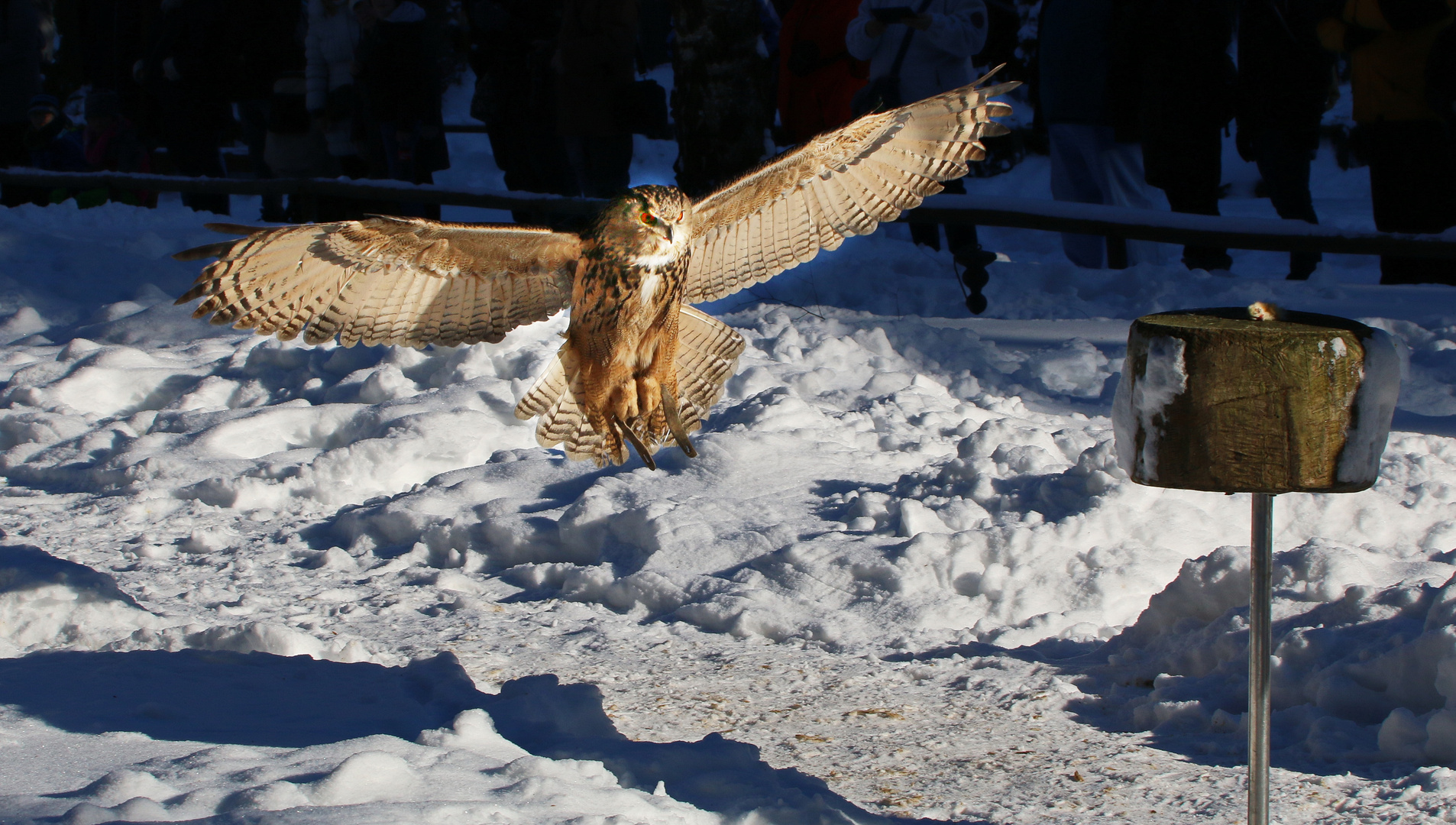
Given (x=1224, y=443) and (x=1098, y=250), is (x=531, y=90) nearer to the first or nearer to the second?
(x=1098, y=250)

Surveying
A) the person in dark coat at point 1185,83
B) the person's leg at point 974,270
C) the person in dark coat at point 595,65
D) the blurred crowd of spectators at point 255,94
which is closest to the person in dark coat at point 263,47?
the blurred crowd of spectators at point 255,94

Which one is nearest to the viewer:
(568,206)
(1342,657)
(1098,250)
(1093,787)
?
(1093,787)

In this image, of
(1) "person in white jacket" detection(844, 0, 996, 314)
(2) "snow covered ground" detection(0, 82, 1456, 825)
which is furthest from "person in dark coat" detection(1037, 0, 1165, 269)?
(2) "snow covered ground" detection(0, 82, 1456, 825)

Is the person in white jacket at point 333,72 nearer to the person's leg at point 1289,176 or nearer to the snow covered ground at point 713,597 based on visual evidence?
the snow covered ground at point 713,597

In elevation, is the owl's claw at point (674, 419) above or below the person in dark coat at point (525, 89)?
below

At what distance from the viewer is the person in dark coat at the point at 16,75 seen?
10.4 m

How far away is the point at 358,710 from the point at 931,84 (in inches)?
204

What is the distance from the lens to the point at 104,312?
7.37 meters

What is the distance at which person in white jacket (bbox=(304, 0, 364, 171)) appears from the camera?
29.6 ft

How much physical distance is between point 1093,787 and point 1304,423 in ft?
3.96

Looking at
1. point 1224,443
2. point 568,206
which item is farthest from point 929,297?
point 1224,443

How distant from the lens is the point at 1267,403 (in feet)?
6.72

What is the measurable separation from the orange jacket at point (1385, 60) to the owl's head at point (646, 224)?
4605 mm

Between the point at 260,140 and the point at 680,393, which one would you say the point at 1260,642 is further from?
the point at 260,140
